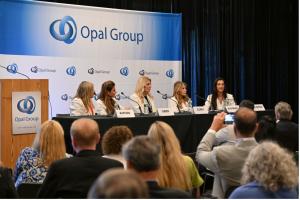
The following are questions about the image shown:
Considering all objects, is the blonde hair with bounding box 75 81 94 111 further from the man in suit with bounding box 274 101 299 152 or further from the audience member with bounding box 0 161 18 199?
the audience member with bounding box 0 161 18 199

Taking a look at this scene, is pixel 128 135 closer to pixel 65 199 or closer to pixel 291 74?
pixel 65 199

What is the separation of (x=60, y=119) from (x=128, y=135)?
2.30 m

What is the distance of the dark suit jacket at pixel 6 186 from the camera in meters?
2.86

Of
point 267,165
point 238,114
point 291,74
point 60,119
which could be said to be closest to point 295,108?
point 291,74

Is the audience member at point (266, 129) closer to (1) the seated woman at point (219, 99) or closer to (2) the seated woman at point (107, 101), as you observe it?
(2) the seated woman at point (107, 101)

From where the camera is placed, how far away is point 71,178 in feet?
8.33

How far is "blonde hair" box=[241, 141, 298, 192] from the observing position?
2.14m

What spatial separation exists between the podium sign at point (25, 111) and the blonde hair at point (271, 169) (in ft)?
10.9

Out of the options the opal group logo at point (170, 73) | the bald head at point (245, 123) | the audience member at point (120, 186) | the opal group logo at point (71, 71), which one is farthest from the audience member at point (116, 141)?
the opal group logo at point (170, 73)

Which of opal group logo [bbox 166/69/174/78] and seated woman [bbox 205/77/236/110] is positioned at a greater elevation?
opal group logo [bbox 166/69/174/78]

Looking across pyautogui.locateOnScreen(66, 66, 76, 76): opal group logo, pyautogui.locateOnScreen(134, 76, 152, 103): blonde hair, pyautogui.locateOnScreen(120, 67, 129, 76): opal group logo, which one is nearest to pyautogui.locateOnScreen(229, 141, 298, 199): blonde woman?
pyautogui.locateOnScreen(134, 76, 152, 103): blonde hair

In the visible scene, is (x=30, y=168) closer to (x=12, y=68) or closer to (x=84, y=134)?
(x=84, y=134)

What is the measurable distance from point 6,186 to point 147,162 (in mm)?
1279

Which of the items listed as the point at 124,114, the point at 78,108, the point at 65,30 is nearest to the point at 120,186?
the point at 124,114
